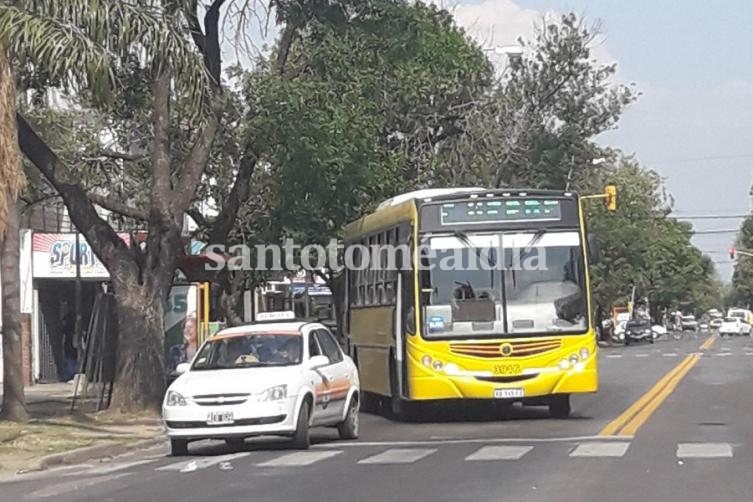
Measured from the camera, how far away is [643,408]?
23688 millimetres

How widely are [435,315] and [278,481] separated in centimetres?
736

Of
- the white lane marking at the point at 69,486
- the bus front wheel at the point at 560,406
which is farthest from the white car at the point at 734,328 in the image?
the white lane marking at the point at 69,486

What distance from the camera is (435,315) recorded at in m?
21.2

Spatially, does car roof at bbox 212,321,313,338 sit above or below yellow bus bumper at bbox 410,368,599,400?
above

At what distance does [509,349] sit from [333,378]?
3501 millimetres

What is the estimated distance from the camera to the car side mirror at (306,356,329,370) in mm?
17856

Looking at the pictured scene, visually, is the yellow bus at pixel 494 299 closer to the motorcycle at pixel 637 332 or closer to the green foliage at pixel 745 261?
the motorcycle at pixel 637 332

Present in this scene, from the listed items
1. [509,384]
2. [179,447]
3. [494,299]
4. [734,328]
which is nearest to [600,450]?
[509,384]

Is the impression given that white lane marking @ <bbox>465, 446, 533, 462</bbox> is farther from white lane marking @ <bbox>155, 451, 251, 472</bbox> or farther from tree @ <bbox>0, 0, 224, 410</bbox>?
tree @ <bbox>0, 0, 224, 410</bbox>

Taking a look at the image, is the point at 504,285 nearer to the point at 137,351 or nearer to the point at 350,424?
the point at 350,424

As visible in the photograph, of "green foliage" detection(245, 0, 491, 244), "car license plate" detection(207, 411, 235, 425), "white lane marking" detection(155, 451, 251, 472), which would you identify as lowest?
"white lane marking" detection(155, 451, 251, 472)

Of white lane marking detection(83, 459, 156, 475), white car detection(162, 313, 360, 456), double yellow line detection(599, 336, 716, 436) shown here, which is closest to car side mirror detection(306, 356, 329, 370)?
white car detection(162, 313, 360, 456)

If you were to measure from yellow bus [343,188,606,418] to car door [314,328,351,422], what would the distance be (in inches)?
80.9

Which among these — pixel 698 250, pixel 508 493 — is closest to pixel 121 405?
pixel 508 493
